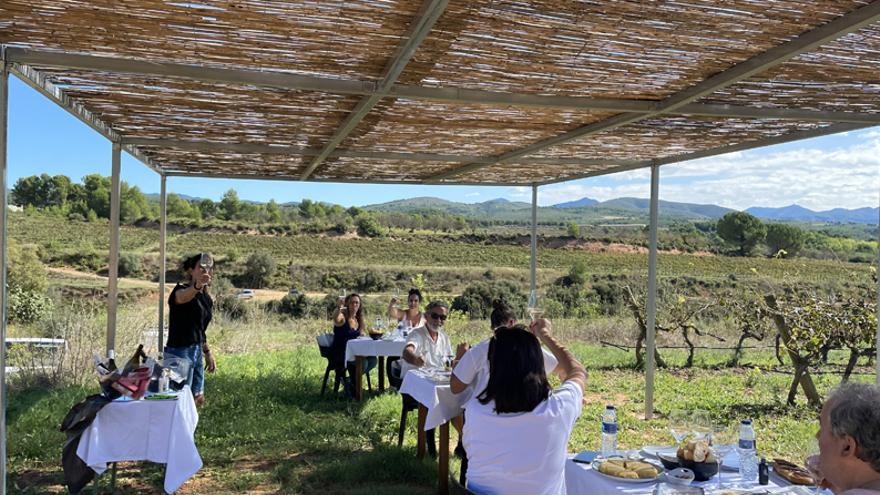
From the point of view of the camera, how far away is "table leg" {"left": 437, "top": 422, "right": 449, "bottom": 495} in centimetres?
447

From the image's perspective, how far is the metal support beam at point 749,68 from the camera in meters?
2.64

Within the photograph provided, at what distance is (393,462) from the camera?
5.17m

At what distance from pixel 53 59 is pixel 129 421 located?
6.64 ft

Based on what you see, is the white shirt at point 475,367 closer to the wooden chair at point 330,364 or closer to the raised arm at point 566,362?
the raised arm at point 566,362

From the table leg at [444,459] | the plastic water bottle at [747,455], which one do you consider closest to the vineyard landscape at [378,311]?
the table leg at [444,459]

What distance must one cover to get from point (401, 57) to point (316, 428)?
4.11 metres

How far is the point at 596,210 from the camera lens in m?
52.8

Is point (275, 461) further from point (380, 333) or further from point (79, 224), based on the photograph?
point (79, 224)

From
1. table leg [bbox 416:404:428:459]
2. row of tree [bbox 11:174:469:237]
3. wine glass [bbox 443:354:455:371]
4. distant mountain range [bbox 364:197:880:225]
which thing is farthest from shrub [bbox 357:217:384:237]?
table leg [bbox 416:404:428:459]

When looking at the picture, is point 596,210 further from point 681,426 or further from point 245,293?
point 681,426

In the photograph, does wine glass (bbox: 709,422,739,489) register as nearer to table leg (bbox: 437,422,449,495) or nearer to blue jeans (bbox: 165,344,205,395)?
table leg (bbox: 437,422,449,495)

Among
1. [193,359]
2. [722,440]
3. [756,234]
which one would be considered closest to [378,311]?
[193,359]

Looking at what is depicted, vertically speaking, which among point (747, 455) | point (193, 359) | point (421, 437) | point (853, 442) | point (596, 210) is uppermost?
point (596, 210)

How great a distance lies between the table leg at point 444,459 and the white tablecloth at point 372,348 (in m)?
2.71
